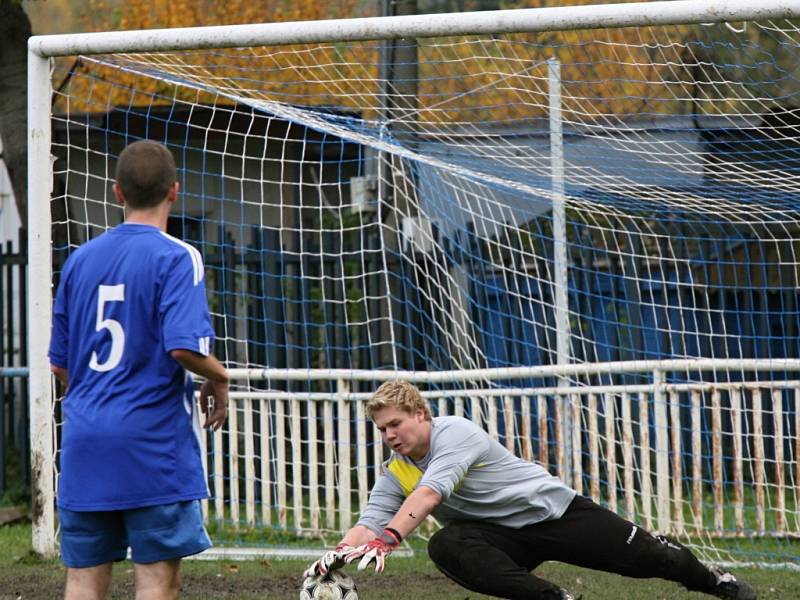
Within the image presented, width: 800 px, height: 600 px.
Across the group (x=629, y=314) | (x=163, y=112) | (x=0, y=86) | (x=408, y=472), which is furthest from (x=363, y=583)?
(x=163, y=112)

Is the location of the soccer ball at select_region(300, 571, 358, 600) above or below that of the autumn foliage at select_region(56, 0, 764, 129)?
below

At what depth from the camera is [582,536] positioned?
529cm

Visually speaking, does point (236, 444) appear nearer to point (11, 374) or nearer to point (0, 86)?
point (11, 374)

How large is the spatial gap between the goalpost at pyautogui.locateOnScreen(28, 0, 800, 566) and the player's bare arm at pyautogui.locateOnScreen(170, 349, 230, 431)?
3058mm

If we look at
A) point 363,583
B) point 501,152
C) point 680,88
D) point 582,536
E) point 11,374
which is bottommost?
point 363,583

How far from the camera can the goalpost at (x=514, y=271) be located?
23.5 feet

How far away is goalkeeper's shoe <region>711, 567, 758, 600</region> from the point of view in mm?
5500

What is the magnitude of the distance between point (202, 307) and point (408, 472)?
1.58 meters

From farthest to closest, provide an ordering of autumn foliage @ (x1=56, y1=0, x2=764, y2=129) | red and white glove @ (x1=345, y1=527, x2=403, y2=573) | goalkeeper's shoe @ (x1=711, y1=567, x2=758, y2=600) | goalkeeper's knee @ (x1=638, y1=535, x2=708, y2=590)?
autumn foliage @ (x1=56, y1=0, x2=764, y2=129), goalkeeper's shoe @ (x1=711, y1=567, x2=758, y2=600), goalkeeper's knee @ (x1=638, y1=535, x2=708, y2=590), red and white glove @ (x1=345, y1=527, x2=403, y2=573)

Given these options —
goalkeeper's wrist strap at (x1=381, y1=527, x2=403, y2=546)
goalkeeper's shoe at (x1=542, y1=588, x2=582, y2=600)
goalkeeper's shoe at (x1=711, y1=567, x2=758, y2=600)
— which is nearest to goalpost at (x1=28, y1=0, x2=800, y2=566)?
goalkeeper's shoe at (x1=711, y1=567, x2=758, y2=600)

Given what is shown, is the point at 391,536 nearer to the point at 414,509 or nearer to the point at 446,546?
the point at 414,509

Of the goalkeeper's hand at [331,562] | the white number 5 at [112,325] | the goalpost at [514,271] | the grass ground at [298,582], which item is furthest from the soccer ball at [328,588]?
the goalpost at [514,271]

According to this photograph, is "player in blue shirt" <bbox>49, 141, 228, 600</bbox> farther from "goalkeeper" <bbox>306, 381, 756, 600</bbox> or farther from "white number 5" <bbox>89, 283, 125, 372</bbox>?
"goalkeeper" <bbox>306, 381, 756, 600</bbox>

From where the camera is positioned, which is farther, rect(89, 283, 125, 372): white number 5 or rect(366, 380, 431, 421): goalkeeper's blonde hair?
rect(366, 380, 431, 421): goalkeeper's blonde hair
